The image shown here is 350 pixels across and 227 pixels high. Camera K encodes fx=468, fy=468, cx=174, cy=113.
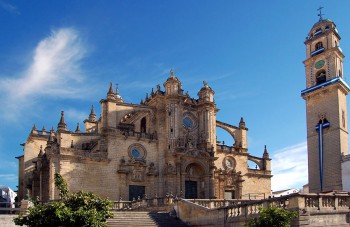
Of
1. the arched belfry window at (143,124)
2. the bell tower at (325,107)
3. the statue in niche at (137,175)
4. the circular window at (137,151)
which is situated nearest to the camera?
the bell tower at (325,107)

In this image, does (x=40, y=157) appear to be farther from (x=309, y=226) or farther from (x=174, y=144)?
(x=309, y=226)

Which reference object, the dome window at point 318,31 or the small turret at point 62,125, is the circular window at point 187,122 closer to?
the small turret at point 62,125

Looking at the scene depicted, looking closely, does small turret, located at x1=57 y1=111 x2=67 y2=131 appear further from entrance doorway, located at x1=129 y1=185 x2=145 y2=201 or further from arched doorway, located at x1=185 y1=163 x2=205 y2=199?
arched doorway, located at x1=185 y1=163 x2=205 y2=199

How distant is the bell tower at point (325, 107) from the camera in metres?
42.2

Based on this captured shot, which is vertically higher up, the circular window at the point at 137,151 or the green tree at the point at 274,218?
the circular window at the point at 137,151

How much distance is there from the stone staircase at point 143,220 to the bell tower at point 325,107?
1962 cm

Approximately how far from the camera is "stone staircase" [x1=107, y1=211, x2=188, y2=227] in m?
25.5

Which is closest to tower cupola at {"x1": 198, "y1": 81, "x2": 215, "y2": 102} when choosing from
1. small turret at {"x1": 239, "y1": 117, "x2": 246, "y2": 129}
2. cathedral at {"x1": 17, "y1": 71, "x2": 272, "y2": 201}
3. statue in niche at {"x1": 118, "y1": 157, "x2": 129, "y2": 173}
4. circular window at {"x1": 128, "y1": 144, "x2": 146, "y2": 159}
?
cathedral at {"x1": 17, "y1": 71, "x2": 272, "y2": 201}

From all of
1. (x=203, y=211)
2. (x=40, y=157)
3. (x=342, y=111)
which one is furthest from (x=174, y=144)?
(x=203, y=211)

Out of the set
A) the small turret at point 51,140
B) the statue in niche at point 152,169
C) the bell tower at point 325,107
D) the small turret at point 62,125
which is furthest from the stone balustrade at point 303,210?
the bell tower at point 325,107

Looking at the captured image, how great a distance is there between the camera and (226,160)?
1957 inches

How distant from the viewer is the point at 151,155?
44594 mm

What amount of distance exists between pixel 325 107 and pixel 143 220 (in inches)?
981

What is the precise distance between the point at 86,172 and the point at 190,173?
10.8m
